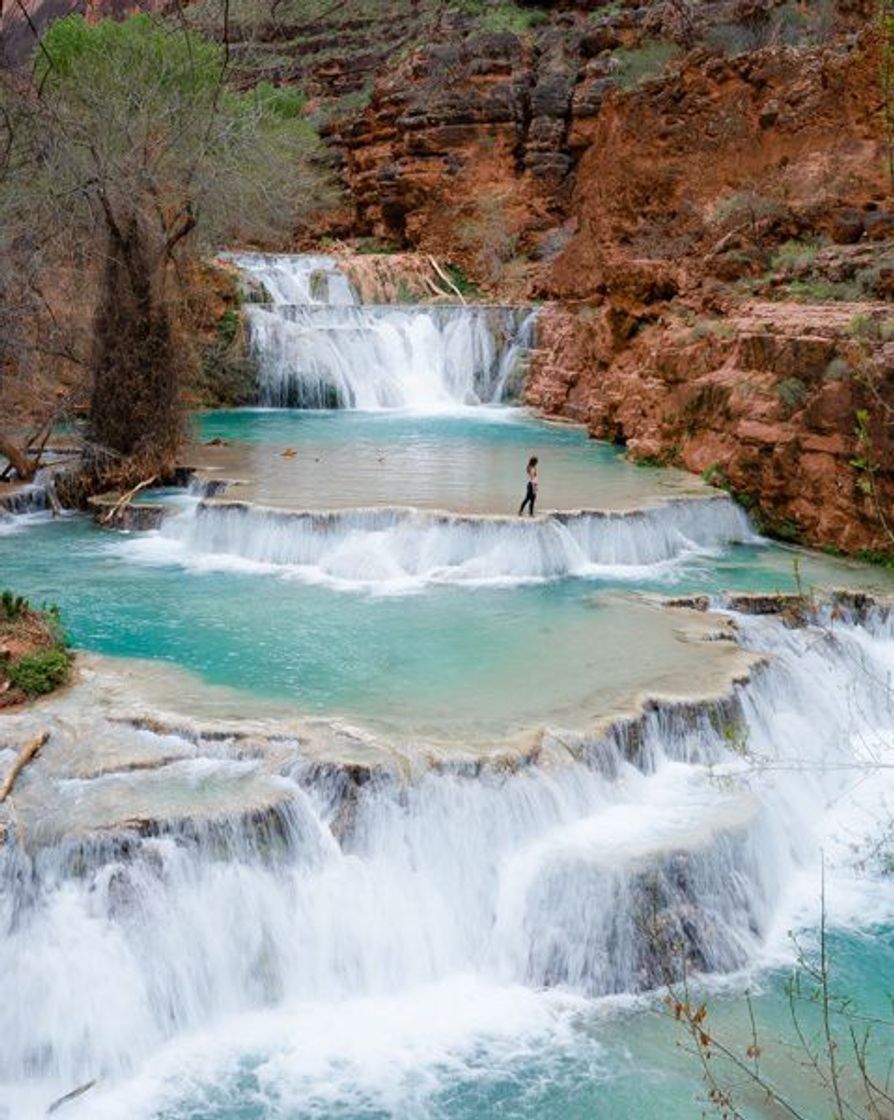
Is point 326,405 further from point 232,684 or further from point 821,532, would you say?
point 232,684

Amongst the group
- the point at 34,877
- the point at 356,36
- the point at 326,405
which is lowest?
the point at 34,877

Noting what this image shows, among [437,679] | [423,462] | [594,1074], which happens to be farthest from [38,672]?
[423,462]

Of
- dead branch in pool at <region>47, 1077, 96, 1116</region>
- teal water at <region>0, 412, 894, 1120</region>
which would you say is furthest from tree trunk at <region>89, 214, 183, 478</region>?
dead branch in pool at <region>47, 1077, 96, 1116</region>

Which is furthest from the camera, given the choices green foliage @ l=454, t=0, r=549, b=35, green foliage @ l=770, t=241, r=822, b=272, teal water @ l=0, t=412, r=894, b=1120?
green foliage @ l=454, t=0, r=549, b=35

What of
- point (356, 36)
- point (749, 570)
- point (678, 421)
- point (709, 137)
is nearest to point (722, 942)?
point (749, 570)

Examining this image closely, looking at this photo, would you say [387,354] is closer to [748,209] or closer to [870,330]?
[748,209]

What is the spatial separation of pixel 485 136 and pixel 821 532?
63.9 ft

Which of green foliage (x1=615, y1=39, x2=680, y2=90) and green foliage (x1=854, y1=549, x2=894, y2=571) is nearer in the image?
green foliage (x1=854, y1=549, x2=894, y2=571)

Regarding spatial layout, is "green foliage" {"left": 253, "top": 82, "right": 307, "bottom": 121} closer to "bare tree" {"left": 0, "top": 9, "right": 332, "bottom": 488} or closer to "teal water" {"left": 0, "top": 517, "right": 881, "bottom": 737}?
"bare tree" {"left": 0, "top": 9, "right": 332, "bottom": 488}

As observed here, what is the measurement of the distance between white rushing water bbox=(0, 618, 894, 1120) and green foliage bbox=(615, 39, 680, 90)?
2265 cm

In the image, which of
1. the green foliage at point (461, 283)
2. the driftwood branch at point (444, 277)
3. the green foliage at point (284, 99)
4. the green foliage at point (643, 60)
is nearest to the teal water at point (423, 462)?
the driftwood branch at point (444, 277)

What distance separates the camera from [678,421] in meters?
14.8

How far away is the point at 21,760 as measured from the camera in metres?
6.57

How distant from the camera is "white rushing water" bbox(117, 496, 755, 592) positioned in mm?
11297
